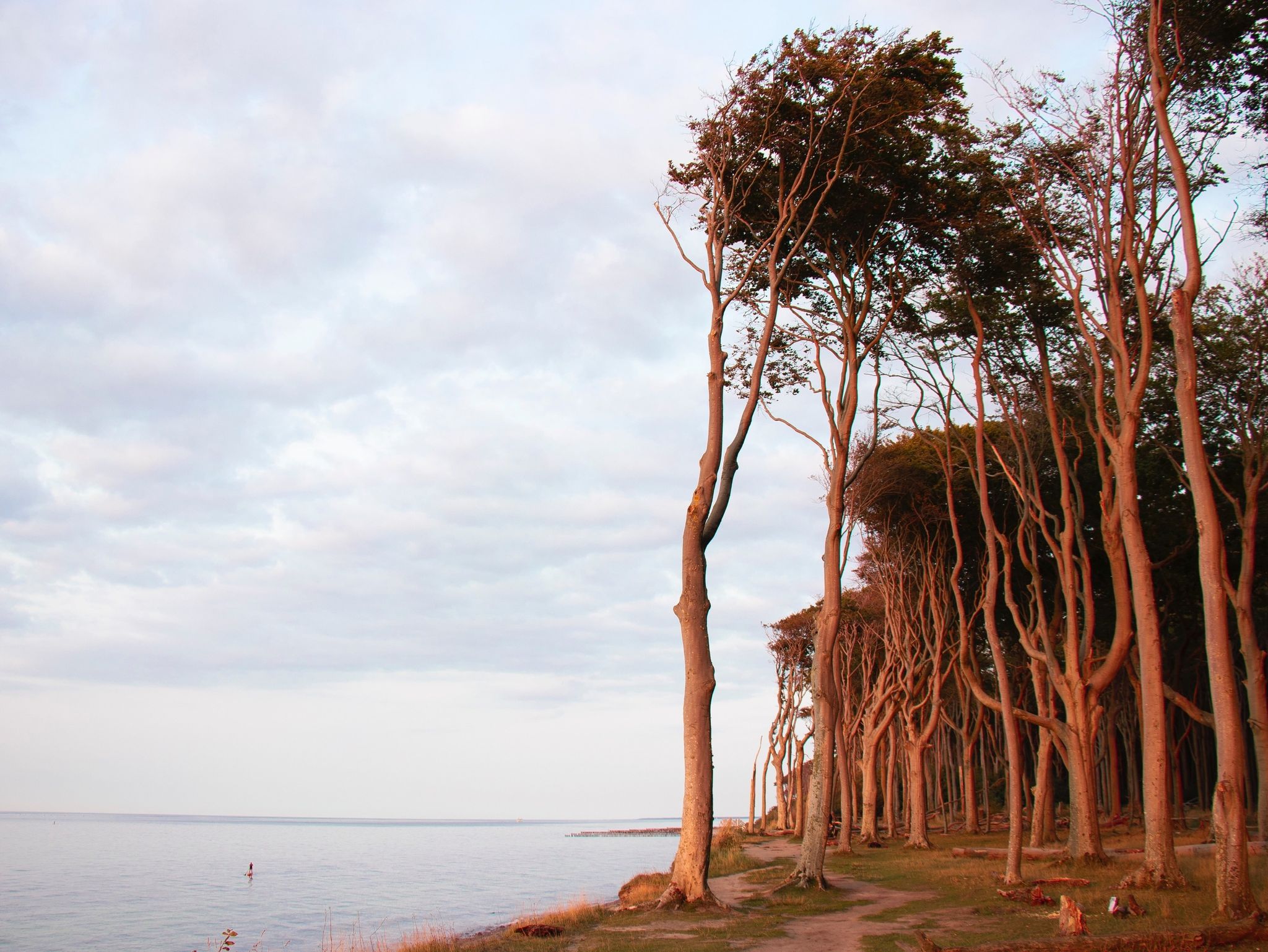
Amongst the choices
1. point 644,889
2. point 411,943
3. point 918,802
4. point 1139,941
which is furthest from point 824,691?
point 918,802

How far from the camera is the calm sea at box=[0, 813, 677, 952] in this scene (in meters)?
21.8

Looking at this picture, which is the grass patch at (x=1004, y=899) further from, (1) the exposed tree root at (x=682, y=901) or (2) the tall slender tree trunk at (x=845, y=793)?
(2) the tall slender tree trunk at (x=845, y=793)

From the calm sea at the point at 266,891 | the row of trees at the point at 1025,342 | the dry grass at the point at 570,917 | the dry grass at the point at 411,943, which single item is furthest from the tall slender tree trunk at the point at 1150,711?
the calm sea at the point at 266,891

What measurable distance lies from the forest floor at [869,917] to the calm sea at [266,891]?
678 cm

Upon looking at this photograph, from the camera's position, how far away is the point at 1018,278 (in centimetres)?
2152

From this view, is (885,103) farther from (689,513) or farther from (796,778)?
(796,778)

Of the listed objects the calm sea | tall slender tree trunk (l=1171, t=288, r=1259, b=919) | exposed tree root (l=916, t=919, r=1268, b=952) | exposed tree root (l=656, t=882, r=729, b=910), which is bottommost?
the calm sea

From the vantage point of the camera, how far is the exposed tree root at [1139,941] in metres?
8.84

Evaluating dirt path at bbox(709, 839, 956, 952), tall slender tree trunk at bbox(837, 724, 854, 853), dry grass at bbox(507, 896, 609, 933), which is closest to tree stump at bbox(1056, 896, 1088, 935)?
dirt path at bbox(709, 839, 956, 952)

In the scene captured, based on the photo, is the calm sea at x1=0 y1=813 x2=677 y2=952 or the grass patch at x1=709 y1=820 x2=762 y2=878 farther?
the grass patch at x1=709 y1=820 x2=762 y2=878

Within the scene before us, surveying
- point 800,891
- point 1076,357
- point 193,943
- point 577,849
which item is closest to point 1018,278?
point 1076,357

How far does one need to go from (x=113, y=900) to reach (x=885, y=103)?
31.2 m

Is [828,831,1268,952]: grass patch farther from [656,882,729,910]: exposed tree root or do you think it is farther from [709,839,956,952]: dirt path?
[656,882,729,910]: exposed tree root

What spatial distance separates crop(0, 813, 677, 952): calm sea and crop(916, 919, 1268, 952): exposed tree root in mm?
14225
